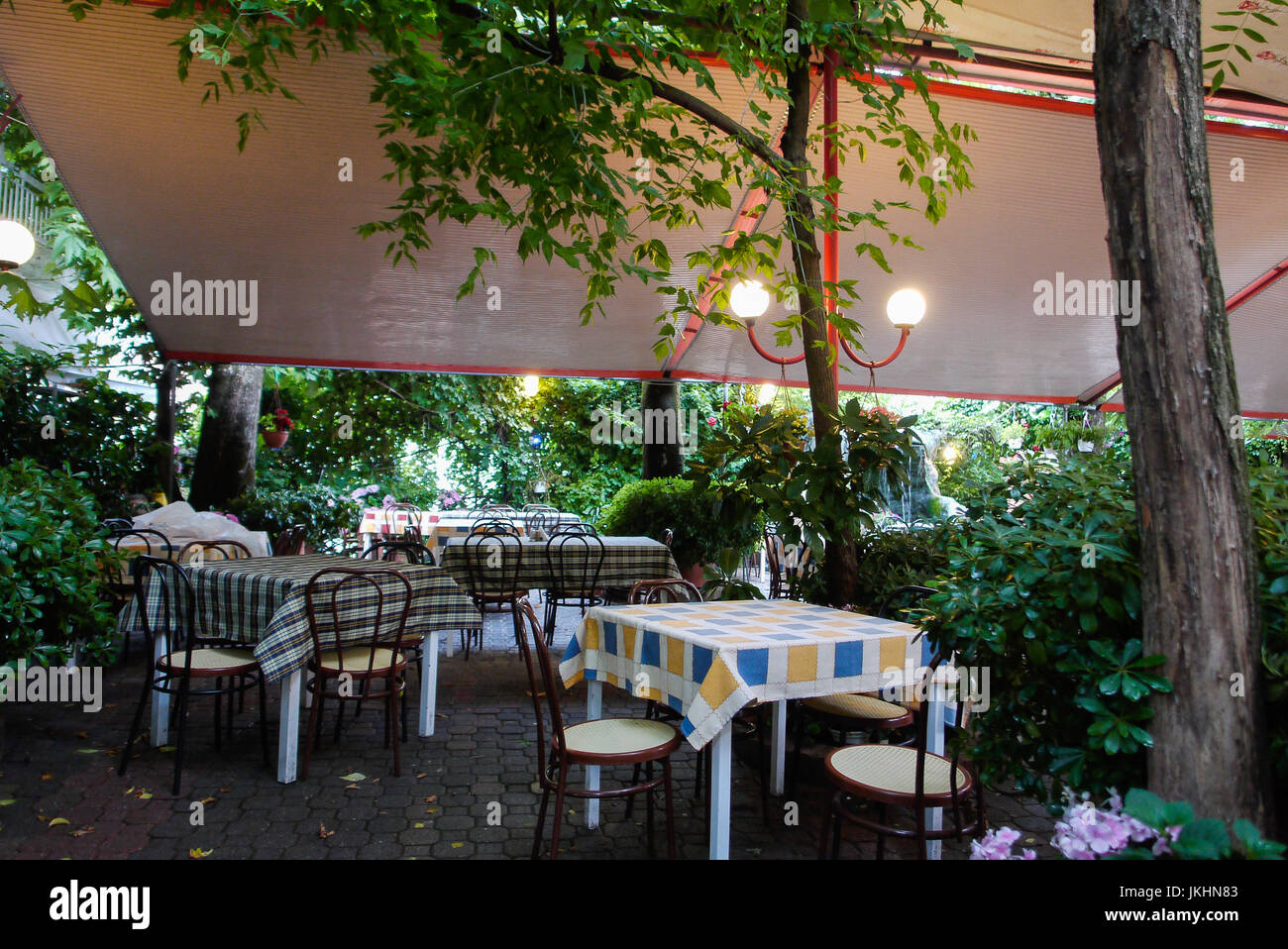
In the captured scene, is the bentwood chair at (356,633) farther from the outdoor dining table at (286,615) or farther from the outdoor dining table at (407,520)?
the outdoor dining table at (407,520)

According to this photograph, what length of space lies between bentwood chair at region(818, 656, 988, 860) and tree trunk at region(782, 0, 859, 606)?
1.50 meters

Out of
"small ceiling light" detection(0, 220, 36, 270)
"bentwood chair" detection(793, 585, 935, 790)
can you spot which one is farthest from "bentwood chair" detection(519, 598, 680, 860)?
"small ceiling light" detection(0, 220, 36, 270)

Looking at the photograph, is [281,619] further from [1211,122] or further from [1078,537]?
[1211,122]

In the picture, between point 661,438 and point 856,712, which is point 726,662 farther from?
point 661,438

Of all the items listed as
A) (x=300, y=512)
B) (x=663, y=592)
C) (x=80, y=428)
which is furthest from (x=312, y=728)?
(x=300, y=512)

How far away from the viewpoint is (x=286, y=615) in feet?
11.9

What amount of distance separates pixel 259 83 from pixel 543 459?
31.6ft

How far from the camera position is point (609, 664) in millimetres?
3215

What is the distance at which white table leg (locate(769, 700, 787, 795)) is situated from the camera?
357 cm

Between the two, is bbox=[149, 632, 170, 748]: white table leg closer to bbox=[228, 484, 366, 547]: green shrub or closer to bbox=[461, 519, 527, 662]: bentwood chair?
bbox=[461, 519, 527, 662]: bentwood chair

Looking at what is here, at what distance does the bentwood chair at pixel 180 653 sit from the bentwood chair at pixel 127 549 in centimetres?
83

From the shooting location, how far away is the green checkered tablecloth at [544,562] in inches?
245

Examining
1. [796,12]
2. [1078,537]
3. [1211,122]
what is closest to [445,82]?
[796,12]

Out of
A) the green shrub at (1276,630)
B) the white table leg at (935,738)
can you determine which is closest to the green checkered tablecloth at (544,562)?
the white table leg at (935,738)
